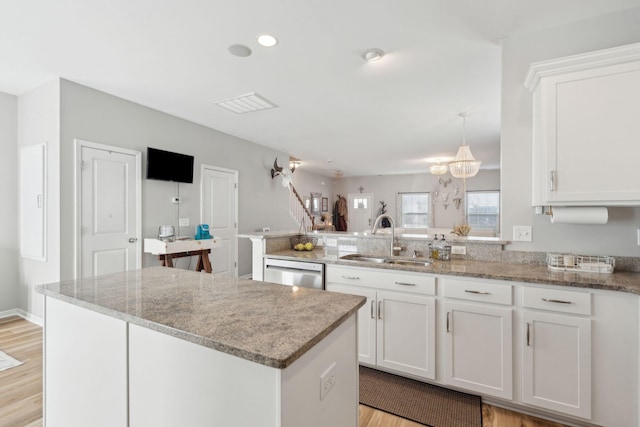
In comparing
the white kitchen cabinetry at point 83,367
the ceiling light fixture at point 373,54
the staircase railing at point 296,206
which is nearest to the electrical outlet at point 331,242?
the ceiling light fixture at point 373,54

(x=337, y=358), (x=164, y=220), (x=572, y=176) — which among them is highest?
(x=572, y=176)

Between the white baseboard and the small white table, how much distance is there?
1320 millimetres

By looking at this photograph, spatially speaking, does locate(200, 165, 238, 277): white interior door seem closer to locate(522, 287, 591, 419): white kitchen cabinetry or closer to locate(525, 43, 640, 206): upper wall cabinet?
locate(522, 287, 591, 419): white kitchen cabinetry

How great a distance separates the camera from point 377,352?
2.39 metres

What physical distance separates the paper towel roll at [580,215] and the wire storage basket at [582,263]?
26 cm

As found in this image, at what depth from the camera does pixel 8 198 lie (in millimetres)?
3602

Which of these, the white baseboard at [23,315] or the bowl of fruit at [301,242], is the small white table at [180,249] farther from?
the bowl of fruit at [301,242]

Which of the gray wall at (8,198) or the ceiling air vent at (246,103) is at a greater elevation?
the ceiling air vent at (246,103)

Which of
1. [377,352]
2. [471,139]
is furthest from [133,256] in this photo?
[471,139]

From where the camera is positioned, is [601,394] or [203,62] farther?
[203,62]

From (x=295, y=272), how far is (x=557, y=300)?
6.39 ft

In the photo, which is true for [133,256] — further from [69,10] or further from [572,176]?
[572,176]

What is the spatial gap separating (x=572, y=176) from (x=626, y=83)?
0.60 metres

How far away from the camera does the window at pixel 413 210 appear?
386 inches
